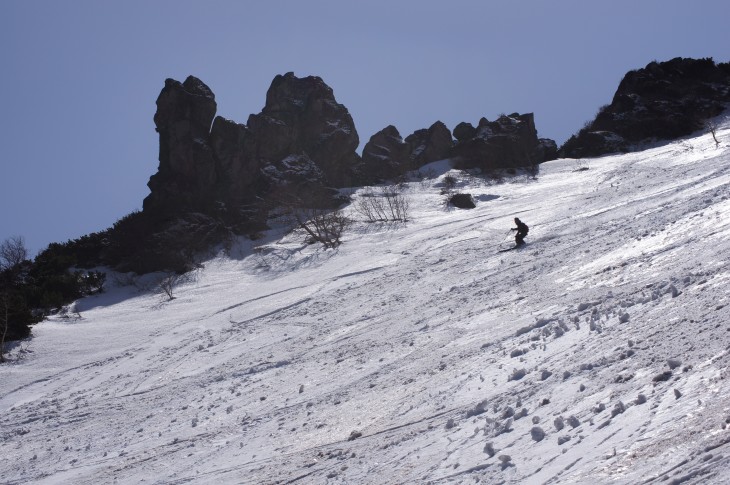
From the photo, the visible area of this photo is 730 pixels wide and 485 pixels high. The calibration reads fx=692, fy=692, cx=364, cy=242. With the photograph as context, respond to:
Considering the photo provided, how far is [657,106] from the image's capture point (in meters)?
51.1

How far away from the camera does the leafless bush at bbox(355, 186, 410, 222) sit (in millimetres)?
36375

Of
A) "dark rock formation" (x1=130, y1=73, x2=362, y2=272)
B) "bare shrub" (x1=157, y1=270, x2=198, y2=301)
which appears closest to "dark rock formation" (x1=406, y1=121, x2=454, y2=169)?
"dark rock formation" (x1=130, y1=73, x2=362, y2=272)

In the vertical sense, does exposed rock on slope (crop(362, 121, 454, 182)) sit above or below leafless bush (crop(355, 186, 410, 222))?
above

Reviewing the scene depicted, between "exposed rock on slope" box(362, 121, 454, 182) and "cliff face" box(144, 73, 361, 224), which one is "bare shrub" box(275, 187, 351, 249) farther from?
"exposed rock on slope" box(362, 121, 454, 182)

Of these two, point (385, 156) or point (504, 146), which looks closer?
point (504, 146)

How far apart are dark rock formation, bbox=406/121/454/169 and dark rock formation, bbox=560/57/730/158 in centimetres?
901

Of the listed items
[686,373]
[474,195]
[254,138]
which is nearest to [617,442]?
[686,373]

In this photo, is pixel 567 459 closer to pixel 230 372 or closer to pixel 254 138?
pixel 230 372

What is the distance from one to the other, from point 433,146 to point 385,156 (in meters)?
5.16

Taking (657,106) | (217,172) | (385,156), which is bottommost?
A: (657,106)

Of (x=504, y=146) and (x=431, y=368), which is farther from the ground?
(x=504, y=146)

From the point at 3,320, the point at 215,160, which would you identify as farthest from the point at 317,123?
the point at 3,320

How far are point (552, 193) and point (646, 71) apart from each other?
28668 millimetres

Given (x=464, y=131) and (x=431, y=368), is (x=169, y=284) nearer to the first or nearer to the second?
(x=431, y=368)
